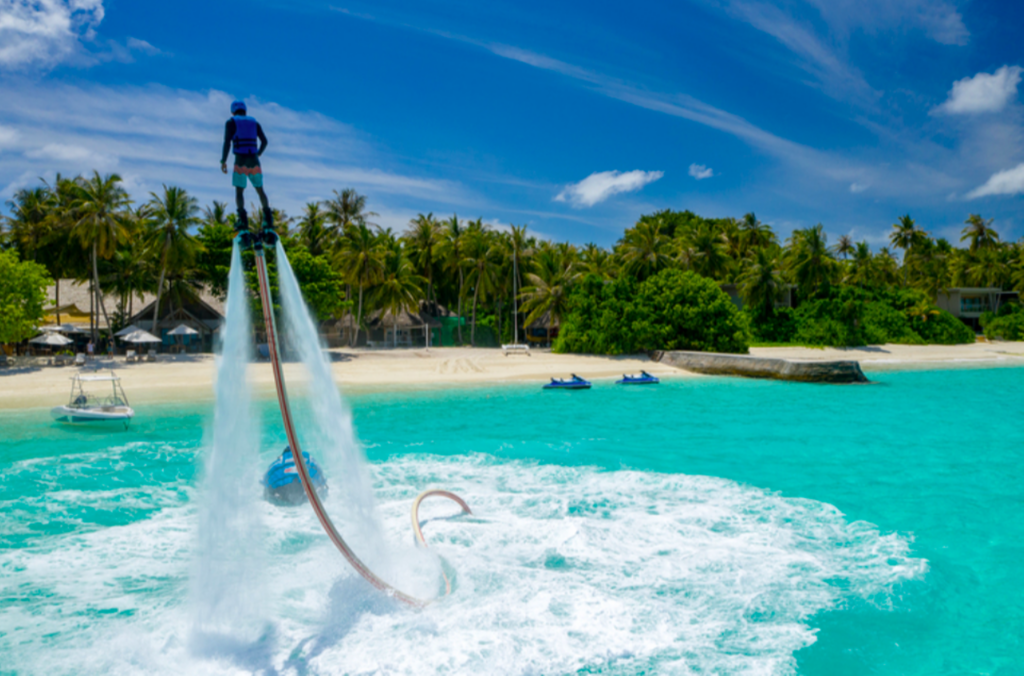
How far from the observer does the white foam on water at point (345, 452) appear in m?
4.59

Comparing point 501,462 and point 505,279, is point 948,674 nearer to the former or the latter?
point 501,462

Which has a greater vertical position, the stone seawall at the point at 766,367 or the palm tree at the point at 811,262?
the palm tree at the point at 811,262

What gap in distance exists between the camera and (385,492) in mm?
12305

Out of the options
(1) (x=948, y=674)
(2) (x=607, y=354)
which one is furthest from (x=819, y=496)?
(2) (x=607, y=354)

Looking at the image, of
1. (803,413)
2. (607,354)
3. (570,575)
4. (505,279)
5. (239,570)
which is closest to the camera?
(239,570)

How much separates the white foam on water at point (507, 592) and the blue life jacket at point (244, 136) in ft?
16.4

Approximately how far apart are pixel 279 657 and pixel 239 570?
3.31ft

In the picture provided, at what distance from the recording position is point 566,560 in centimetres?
884

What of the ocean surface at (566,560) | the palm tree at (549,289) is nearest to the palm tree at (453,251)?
the palm tree at (549,289)

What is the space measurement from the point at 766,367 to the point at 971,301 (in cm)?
5045

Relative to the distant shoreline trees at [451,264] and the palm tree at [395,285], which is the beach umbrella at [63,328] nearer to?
the distant shoreline trees at [451,264]

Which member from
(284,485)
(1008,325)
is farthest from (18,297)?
(1008,325)

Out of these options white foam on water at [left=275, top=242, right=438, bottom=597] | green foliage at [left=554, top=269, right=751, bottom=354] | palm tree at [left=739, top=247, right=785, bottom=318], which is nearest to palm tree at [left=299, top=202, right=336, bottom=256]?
green foliage at [left=554, top=269, right=751, bottom=354]

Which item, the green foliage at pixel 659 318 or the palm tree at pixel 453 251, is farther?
the palm tree at pixel 453 251
